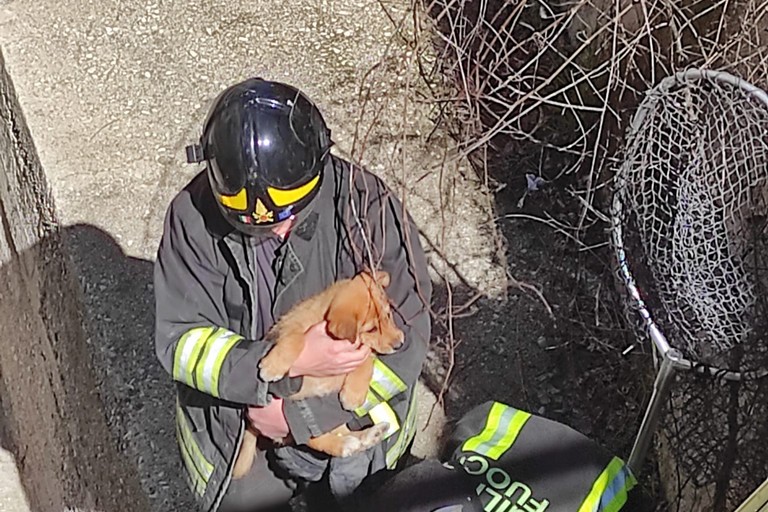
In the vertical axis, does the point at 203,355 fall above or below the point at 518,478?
above

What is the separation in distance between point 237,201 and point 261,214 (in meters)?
0.05

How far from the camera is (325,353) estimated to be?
81.2 inches

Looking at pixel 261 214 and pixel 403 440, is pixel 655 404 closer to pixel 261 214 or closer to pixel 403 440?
pixel 403 440

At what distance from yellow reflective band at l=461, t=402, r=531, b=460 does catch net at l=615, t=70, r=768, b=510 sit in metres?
0.36

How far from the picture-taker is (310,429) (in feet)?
7.08

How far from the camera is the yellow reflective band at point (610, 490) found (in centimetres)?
218

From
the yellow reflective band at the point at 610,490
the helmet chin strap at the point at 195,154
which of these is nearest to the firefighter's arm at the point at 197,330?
the helmet chin strap at the point at 195,154

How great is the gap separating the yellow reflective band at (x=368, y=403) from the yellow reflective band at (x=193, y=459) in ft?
1.09

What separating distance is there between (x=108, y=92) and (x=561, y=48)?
141 centimetres

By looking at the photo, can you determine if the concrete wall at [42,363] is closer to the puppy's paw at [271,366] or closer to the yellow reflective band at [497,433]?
the puppy's paw at [271,366]

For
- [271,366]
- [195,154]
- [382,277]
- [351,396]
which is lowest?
[351,396]

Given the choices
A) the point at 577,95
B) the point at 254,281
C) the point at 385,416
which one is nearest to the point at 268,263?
the point at 254,281

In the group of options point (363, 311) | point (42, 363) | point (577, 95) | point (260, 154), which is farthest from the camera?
point (42, 363)

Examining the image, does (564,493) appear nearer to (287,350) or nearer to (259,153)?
(287,350)
